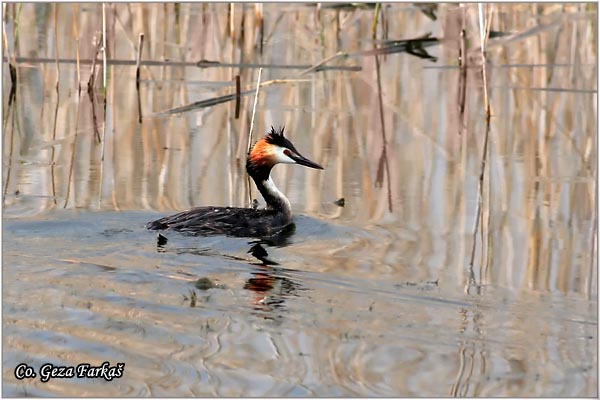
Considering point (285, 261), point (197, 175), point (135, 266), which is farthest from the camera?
point (197, 175)

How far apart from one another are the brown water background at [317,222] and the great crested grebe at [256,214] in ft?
0.56

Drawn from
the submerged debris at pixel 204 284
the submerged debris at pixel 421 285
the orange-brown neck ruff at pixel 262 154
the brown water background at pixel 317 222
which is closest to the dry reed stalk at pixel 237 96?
the brown water background at pixel 317 222

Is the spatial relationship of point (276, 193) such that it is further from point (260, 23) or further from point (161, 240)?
point (260, 23)

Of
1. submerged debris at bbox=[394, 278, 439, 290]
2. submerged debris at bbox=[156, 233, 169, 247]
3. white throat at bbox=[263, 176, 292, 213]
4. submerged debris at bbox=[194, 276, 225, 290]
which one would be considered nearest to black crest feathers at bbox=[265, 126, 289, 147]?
white throat at bbox=[263, 176, 292, 213]

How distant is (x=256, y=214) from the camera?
8.30 meters

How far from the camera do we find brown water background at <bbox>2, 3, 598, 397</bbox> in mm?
5098

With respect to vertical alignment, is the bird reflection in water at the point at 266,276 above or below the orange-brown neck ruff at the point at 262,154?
below

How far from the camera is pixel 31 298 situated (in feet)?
19.1

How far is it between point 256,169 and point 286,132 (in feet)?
7.57

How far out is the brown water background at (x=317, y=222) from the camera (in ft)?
16.7

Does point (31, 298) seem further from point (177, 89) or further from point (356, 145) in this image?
point (177, 89)

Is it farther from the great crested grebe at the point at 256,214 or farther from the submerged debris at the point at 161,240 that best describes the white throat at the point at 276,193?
the submerged debris at the point at 161,240

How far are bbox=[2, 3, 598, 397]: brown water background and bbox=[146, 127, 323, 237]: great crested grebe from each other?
171 millimetres

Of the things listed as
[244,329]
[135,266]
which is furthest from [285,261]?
[244,329]
